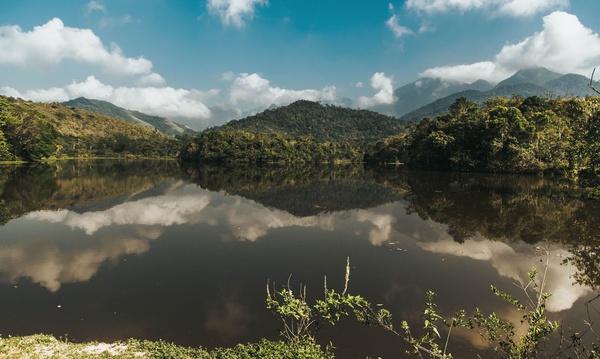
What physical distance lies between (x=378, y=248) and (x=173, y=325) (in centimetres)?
1228

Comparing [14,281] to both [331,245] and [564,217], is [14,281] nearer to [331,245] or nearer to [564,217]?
[331,245]

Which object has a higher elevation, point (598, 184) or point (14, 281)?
point (598, 184)

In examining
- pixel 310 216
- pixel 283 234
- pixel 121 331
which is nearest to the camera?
pixel 121 331

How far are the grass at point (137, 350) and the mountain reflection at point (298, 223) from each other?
1.73 metres

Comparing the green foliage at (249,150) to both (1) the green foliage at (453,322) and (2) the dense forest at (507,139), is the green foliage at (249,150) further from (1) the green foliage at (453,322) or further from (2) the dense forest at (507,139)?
(1) the green foliage at (453,322)

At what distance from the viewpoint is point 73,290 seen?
1242 cm

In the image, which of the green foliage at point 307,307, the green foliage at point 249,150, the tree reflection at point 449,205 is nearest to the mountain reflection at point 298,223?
the tree reflection at point 449,205

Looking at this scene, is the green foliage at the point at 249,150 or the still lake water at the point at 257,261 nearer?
the still lake water at the point at 257,261

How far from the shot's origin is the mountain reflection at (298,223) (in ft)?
49.5

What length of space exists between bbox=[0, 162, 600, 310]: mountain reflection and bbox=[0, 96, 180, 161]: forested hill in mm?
52833

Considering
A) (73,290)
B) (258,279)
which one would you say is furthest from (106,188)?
(258,279)

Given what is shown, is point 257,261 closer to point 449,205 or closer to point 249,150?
point 449,205

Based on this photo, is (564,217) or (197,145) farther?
(197,145)

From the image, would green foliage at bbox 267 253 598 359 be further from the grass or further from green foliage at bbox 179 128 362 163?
green foliage at bbox 179 128 362 163
